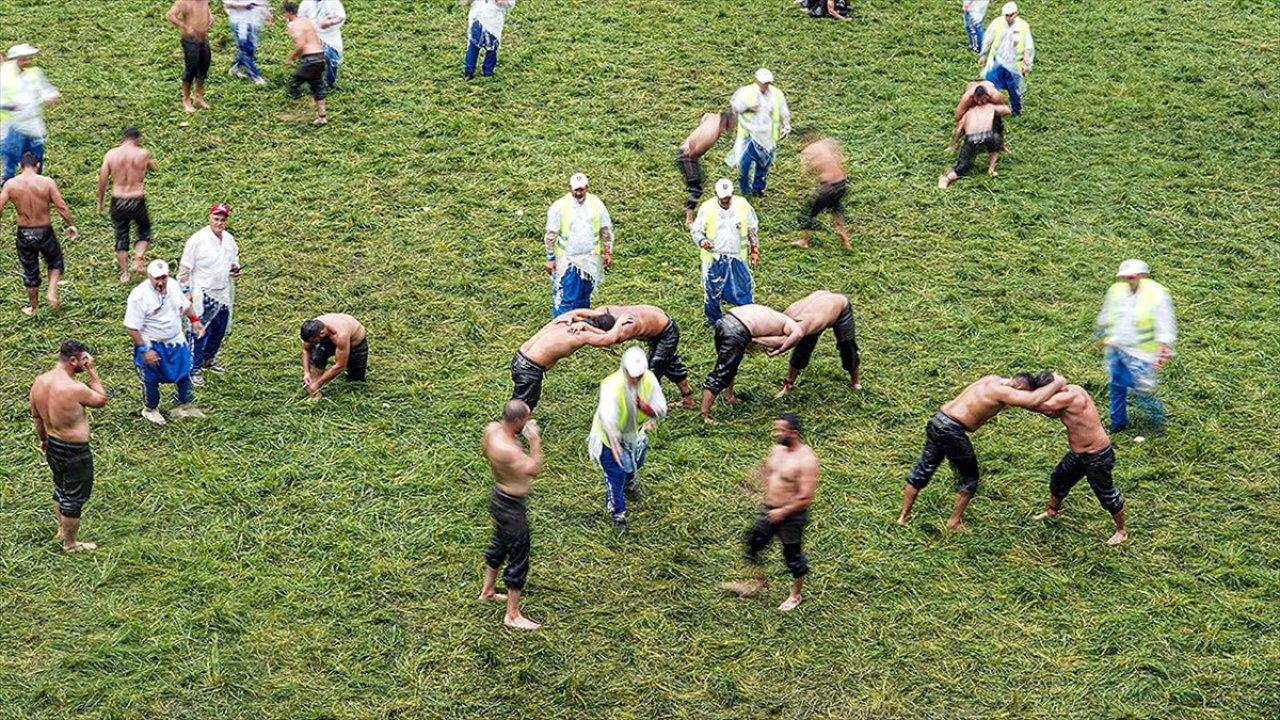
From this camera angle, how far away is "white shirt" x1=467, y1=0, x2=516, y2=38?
19672mm

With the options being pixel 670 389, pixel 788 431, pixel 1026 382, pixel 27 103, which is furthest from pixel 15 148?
pixel 1026 382

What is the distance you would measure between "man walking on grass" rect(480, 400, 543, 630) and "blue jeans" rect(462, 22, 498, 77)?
386 inches

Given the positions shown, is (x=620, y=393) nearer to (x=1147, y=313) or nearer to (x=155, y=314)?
(x=155, y=314)

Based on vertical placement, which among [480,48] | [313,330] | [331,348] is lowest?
[331,348]

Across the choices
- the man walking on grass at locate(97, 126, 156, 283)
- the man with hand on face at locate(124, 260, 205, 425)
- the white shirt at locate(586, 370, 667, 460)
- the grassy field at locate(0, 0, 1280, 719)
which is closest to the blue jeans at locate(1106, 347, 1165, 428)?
the grassy field at locate(0, 0, 1280, 719)

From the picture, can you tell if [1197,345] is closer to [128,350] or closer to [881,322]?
[881,322]

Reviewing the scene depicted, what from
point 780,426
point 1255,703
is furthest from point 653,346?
point 1255,703

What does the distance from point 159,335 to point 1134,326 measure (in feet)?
29.6

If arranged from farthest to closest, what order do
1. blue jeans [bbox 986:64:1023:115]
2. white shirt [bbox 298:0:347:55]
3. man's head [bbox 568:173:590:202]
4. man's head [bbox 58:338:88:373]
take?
blue jeans [bbox 986:64:1023:115] < white shirt [bbox 298:0:347:55] < man's head [bbox 568:173:590:202] < man's head [bbox 58:338:88:373]

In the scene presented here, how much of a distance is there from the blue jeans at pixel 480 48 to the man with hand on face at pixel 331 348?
667 cm

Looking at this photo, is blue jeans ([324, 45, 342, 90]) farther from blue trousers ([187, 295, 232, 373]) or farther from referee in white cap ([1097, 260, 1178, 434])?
referee in white cap ([1097, 260, 1178, 434])

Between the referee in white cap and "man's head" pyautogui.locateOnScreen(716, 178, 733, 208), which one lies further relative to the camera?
"man's head" pyautogui.locateOnScreen(716, 178, 733, 208)

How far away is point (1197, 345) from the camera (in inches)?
602

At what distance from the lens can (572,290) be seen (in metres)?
14.9
